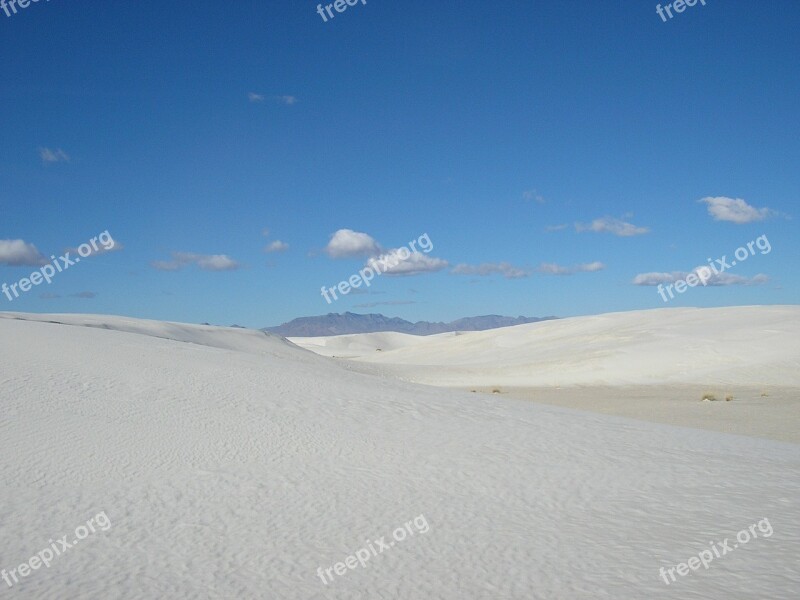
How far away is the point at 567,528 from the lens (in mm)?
4543

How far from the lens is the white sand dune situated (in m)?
23.9

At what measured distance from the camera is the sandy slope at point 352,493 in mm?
3656

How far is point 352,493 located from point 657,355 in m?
25.0

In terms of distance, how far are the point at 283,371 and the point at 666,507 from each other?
7.41m

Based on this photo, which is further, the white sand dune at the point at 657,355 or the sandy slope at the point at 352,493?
the white sand dune at the point at 657,355

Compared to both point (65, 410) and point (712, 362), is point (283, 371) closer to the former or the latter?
point (65, 410)

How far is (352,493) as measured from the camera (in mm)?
5215

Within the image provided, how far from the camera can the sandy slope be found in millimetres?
3656

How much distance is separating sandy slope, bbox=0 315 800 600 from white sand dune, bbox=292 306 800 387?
644 inches

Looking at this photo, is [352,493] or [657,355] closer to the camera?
[352,493]

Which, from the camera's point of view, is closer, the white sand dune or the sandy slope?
the sandy slope

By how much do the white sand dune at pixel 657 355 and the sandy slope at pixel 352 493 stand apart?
1635 centimetres

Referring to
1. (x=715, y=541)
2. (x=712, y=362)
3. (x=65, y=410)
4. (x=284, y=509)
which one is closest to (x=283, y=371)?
(x=65, y=410)

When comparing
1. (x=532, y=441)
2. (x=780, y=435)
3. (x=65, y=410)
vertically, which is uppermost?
(x=65, y=410)
